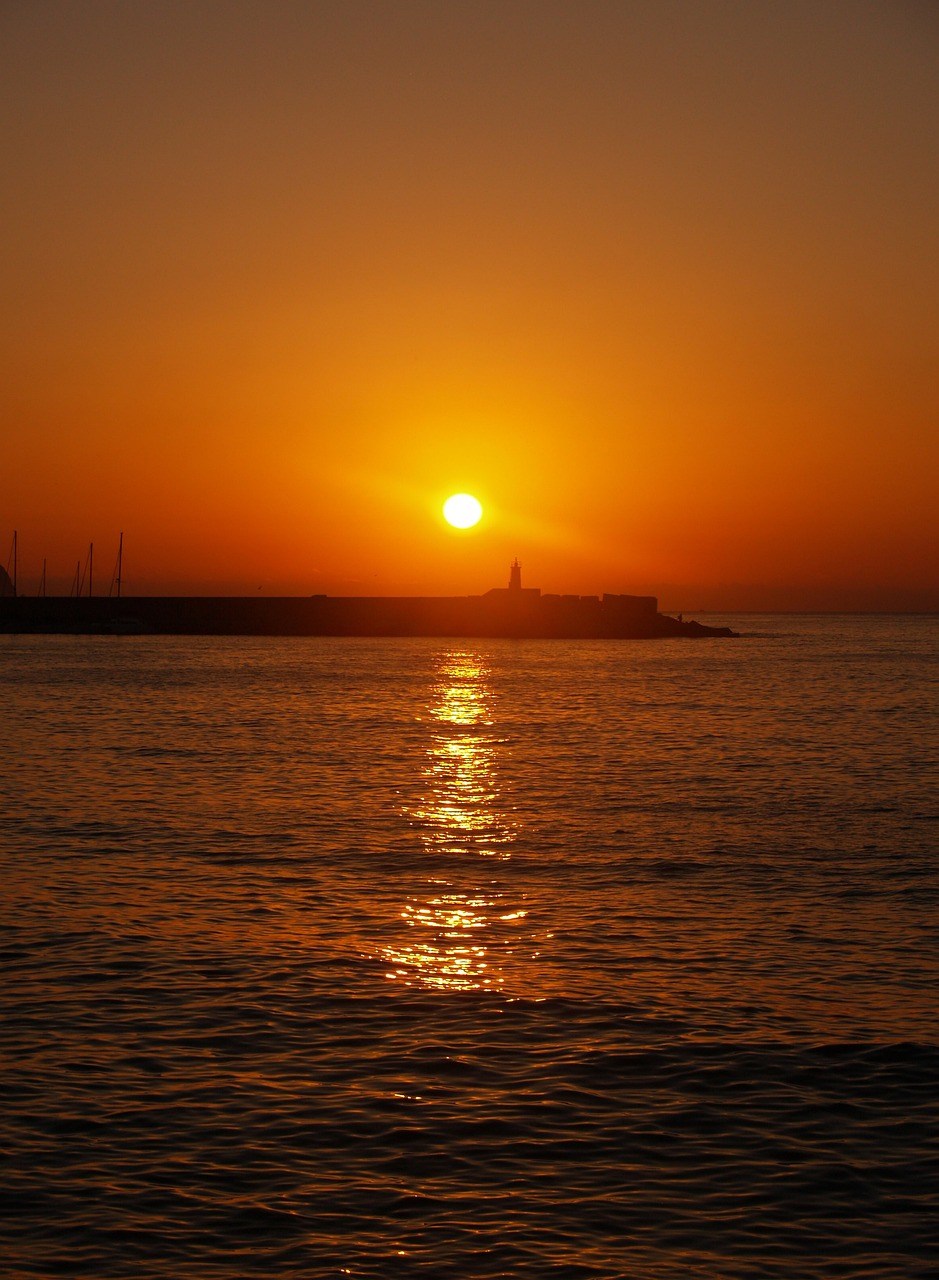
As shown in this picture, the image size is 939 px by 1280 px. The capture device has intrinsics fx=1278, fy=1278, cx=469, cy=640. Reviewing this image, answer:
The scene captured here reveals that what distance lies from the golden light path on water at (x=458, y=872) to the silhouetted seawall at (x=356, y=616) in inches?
4388

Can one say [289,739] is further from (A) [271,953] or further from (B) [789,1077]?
(B) [789,1077]

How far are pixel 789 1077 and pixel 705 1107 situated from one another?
1.04 metres

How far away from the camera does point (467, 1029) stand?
11734mm

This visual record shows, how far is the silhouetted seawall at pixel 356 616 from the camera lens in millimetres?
151750

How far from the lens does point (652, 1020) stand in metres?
12.0

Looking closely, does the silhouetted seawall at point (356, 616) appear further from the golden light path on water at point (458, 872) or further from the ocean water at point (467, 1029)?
the ocean water at point (467, 1029)

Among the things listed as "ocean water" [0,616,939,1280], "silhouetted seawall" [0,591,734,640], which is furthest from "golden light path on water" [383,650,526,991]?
"silhouetted seawall" [0,591,734,640]

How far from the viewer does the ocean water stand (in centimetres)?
802

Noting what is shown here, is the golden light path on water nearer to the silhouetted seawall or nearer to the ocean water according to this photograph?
the ocean water

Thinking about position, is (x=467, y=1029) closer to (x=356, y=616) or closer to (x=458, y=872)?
(x=458, y=872)

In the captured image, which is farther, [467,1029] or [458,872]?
[458,872]

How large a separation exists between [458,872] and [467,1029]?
7439 millimetres

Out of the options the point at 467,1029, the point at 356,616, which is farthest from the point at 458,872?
the point at 356,616

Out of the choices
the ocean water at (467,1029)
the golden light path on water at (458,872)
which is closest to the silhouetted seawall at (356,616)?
the golden light path on water at (458,872)
